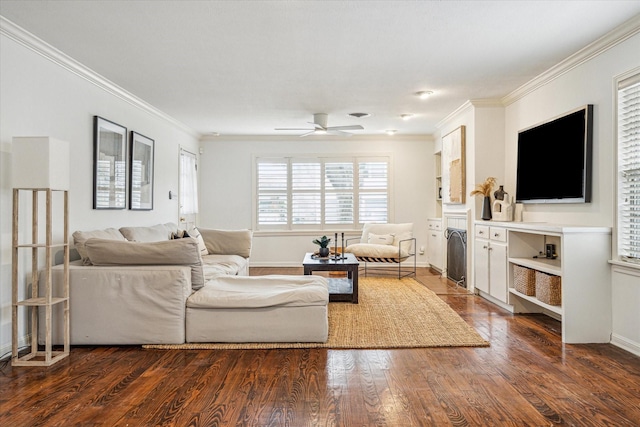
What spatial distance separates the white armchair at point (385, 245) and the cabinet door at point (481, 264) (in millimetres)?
1256

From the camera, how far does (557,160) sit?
416 cm

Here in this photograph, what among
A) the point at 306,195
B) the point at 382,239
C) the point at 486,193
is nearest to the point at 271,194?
the point at 306,195

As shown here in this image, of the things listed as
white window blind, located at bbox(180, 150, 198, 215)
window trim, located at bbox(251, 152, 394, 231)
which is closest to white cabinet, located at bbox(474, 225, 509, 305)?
window trim, located at bbox(251, 152, 394, 231)

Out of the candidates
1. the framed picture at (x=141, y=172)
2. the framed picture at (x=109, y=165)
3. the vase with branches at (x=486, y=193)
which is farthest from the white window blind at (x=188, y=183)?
the vase with branches at (x=486, y=193)

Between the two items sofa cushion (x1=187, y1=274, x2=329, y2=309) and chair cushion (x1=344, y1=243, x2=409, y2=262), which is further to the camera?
chair cushion (x1=344, y1=243, x2=409, y2=262)

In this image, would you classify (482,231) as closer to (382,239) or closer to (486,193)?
(486,193)

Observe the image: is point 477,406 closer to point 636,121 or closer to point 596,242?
point 596,242

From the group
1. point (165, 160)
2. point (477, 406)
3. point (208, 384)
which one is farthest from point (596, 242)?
point (165, 160)

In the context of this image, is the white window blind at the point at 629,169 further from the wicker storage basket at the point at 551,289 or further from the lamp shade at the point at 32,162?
the lamp shade at the point at 32,162

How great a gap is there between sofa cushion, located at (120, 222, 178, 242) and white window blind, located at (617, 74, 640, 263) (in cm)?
435

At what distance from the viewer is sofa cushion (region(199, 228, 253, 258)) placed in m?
6.12

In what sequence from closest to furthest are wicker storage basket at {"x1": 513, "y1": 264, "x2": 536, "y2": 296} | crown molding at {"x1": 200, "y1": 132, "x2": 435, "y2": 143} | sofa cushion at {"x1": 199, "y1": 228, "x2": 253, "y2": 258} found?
wicker storage basket at {"x1": 513, "y1": 264, "x2": 536, "y2": 296} → sofa cushion at {"x1": 199, "y1": 228, "x2": 253, "y2": 258} → crown molding at {"x1": 200, "y1": 132, "x2": 435, "y2": 143}

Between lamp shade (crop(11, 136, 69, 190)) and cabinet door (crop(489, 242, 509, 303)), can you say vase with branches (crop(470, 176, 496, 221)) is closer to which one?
cabinet door (crop(489, 242, 509, 303))

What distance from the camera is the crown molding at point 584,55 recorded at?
10.4 ft
